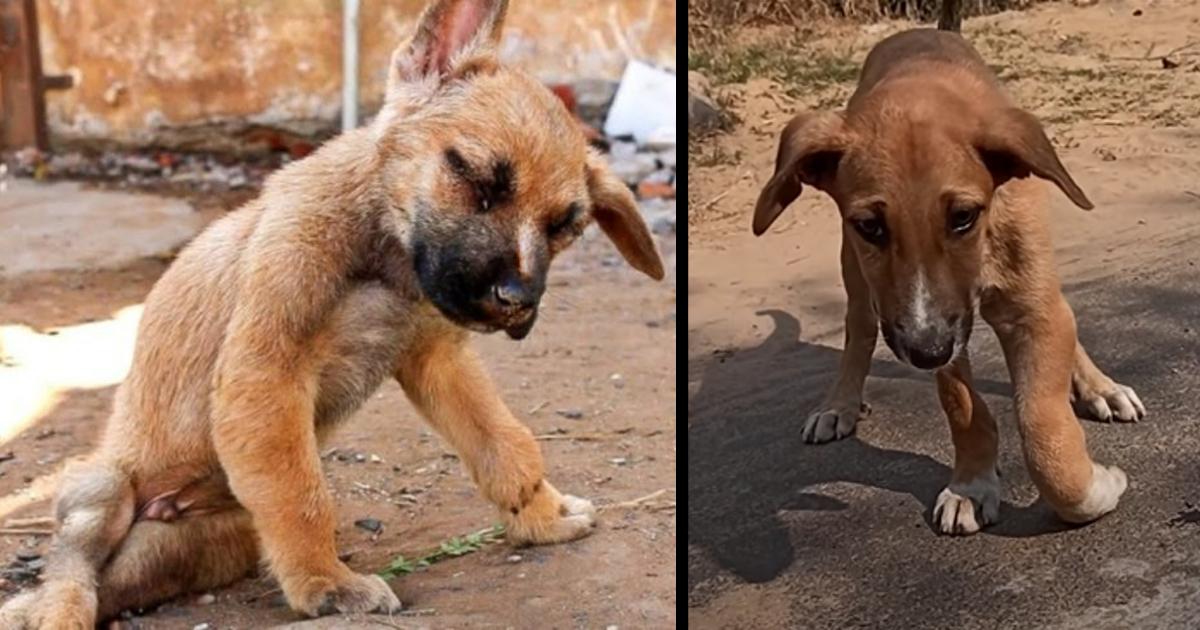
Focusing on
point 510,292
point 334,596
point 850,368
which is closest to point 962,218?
point 850,368

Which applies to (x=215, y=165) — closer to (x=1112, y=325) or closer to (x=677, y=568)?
(x=677, y=568)

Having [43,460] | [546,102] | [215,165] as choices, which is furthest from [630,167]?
[43,460]

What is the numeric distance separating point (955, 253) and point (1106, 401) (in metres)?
0.57

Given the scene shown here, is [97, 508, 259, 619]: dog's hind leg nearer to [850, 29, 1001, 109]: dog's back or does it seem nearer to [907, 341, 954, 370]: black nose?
[907, 341, 954, 370]: black nose

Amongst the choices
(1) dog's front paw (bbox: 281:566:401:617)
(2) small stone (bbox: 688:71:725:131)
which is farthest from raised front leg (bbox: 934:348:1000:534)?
(1) dog's front paw (bbox: 281:566:401:617)

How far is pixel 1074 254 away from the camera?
3.60 metres

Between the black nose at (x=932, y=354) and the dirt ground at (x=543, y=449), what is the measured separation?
75 cm

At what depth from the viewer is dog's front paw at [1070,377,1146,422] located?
145 inches

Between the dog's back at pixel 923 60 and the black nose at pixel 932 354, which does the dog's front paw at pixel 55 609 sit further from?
the dog's back at pixel 923 60

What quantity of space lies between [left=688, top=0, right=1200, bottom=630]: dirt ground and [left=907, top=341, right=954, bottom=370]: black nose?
20 cm

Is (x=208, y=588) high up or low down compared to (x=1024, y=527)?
down

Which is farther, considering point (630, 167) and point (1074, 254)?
point (630, 167)

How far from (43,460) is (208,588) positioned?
64 cm

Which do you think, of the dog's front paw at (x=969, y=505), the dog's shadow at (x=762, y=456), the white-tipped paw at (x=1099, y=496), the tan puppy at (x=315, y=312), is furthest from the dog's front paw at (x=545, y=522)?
the white-tipped paw at (x=1099, y=496)
